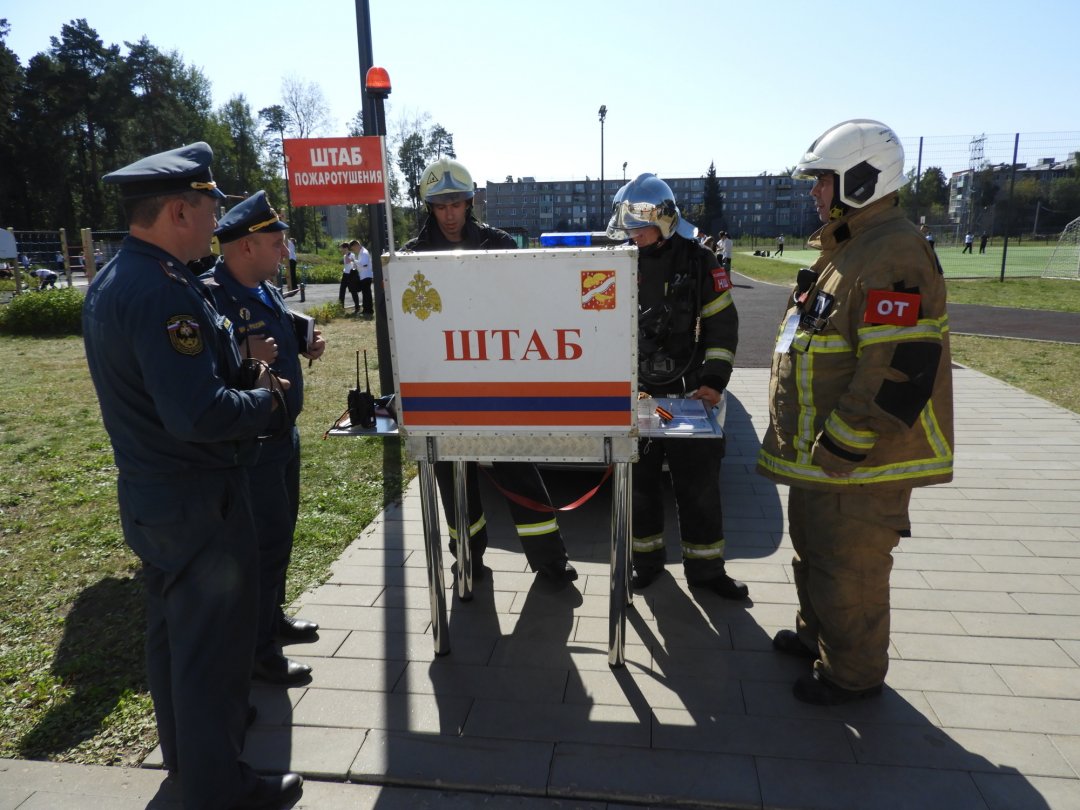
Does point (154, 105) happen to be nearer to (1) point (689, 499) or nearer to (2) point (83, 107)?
(2) point (83, 107)

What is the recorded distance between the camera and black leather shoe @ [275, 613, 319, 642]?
3361mm

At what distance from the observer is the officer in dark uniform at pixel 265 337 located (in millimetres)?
2990

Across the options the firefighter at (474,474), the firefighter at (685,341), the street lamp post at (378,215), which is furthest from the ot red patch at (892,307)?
the street lamp post at (378,215)

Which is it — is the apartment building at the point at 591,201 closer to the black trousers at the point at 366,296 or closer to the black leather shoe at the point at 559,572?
the black trousers at the point at 366,296

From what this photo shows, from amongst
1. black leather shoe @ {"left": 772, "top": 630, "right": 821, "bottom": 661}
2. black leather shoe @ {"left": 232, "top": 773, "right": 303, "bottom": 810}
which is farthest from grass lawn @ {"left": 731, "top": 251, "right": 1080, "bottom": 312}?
black leather shoe @ {"left": 232, "top": 773, "right": 303, "bottom": 810}

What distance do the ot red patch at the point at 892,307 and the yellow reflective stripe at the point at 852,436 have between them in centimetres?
38

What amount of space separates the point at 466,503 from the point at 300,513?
179cm

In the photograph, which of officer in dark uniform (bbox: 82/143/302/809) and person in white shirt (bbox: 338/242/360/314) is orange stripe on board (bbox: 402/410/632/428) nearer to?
officer in dark uniform (bbox: 82/143/302/809)

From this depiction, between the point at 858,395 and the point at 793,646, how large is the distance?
4.30 feet

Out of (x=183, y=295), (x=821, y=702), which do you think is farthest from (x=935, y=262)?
(x=183, y=295)

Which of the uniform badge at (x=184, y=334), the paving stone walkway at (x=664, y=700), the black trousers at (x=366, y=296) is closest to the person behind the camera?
the uniform badge at (x=184, y=334)

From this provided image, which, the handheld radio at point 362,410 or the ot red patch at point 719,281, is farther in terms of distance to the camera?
the ot red patch at point 719,281

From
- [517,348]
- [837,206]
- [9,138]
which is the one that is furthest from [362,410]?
[9,138]

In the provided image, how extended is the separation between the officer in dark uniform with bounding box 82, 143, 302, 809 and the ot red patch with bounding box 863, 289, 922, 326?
206cm
